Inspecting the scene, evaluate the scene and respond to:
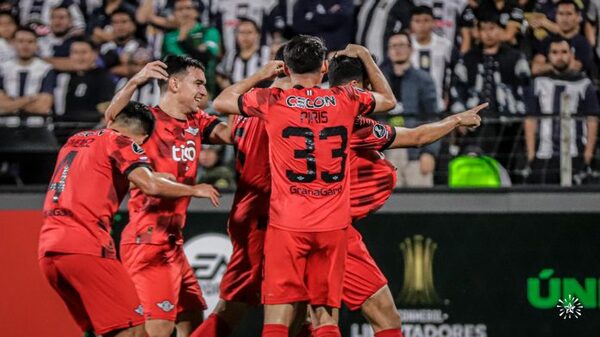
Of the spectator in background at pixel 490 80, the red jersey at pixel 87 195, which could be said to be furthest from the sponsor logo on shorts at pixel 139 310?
the spectator in background at pixel 490 80

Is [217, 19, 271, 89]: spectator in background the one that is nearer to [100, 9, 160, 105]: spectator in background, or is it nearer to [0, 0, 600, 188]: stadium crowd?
[0, 0, 600, 188]: stadium crowd

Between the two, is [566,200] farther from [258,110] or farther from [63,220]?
[63,220]

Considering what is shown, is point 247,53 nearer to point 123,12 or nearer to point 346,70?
point 123,12

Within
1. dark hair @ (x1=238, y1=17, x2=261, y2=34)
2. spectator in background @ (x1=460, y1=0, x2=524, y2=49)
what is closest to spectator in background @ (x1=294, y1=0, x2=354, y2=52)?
dark hair @ (x1=238, y1=17, x2=261, y2=34)

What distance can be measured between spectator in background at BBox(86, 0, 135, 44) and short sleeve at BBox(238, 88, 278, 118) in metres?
6.03

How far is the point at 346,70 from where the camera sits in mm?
7539

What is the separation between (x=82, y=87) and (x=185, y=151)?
4.48 m

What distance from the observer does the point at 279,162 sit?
691cm

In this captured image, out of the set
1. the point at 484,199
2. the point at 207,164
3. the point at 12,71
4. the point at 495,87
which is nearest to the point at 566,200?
the point at 484,199

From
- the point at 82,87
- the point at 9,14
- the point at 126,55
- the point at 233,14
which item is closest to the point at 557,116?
the point at 233,14

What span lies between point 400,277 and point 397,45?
2.54 meters

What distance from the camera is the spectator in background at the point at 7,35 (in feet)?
41.5

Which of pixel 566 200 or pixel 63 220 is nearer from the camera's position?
pixel 63 220

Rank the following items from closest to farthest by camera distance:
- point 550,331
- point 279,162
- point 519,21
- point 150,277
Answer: point 279,162, point 150,277, point 550,331, point 519,21
